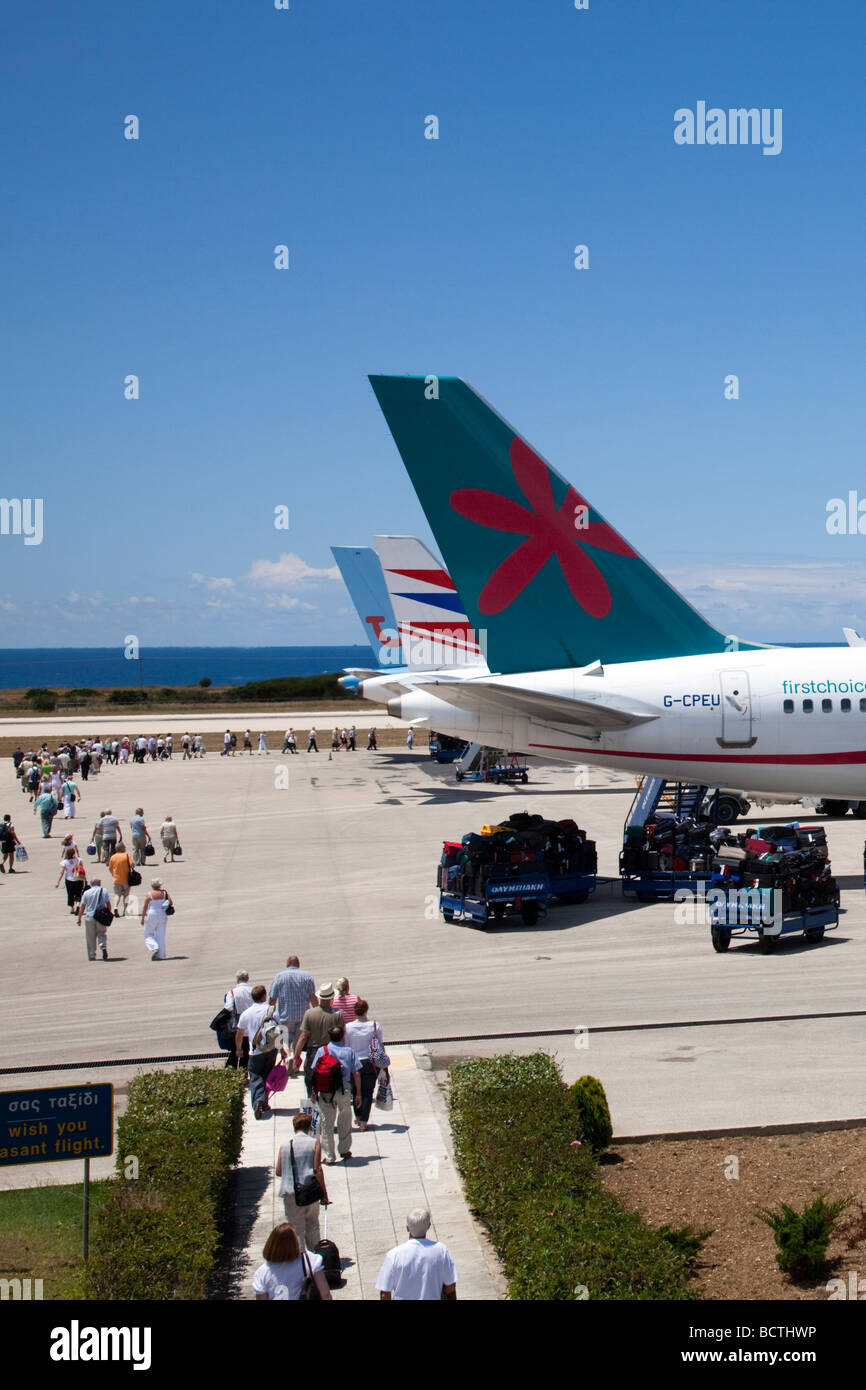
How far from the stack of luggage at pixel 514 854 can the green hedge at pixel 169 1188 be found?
12333 millimetres

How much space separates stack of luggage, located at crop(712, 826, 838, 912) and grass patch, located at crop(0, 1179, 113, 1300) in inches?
561

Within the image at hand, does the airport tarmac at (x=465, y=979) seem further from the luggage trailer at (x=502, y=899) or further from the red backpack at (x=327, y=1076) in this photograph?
the red backpack at (x=327, y=1076)

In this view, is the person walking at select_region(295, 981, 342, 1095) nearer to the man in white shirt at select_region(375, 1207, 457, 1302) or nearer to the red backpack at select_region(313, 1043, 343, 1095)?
the red backpack at select_region(313, 1043, 343, 1095)

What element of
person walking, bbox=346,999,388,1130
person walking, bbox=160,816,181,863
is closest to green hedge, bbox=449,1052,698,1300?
person walking, bbox=346,999,388,1130

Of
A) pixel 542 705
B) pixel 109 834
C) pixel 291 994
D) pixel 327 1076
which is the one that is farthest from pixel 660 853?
pixel 327 1076

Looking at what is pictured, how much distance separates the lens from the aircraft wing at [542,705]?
84.5 feet

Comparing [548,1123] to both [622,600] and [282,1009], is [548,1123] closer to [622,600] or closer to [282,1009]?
[282,1009]

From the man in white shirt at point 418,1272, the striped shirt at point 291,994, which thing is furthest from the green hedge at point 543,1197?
the striped shirt at point 291,994

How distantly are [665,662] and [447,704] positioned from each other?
5.51 m

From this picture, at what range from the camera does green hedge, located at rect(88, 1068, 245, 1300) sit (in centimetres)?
→ 945

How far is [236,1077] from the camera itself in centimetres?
1405

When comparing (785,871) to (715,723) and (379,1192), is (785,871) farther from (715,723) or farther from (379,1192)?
(379,1192)
